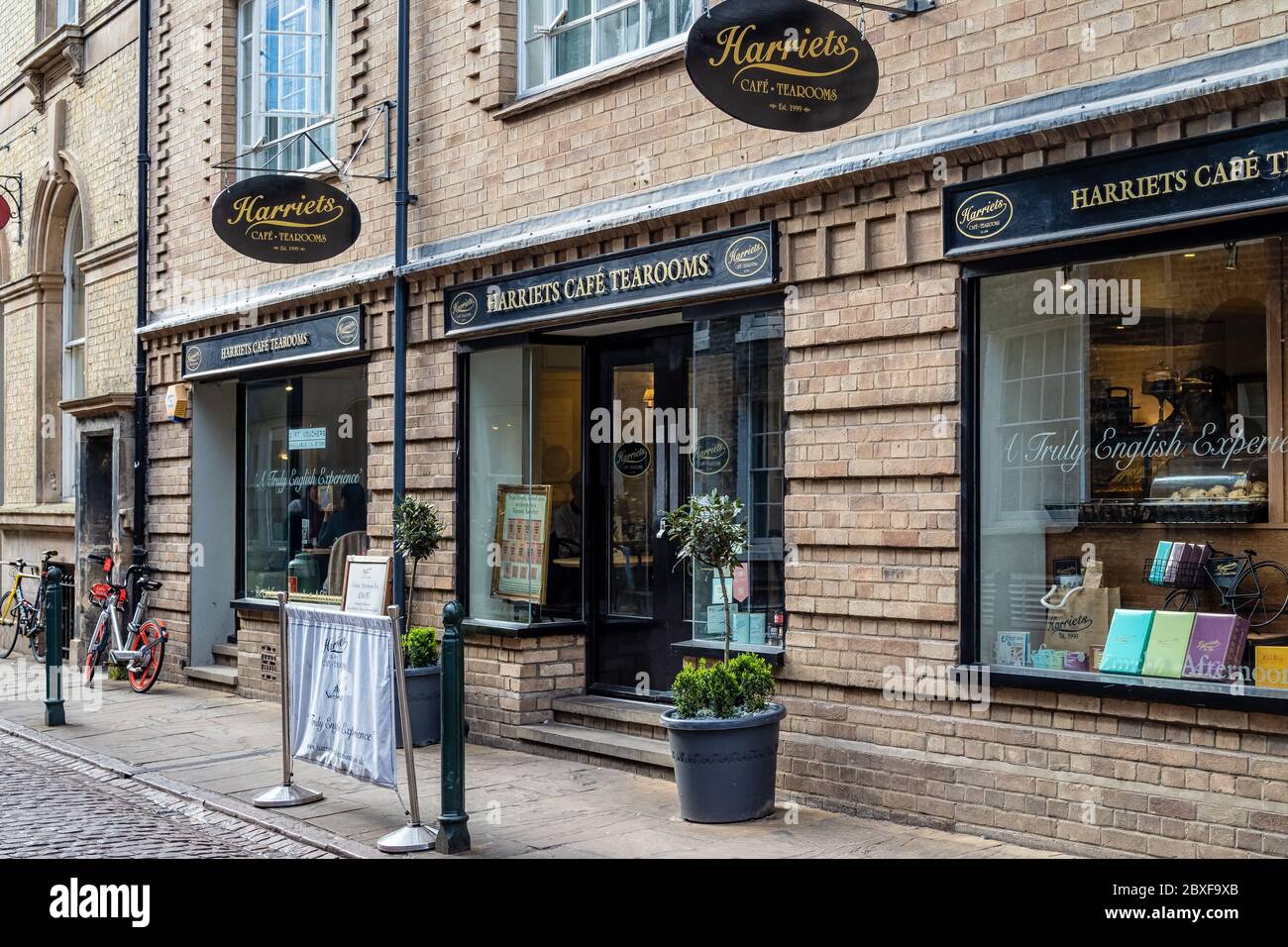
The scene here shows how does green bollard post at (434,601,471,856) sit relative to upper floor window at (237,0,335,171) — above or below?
below

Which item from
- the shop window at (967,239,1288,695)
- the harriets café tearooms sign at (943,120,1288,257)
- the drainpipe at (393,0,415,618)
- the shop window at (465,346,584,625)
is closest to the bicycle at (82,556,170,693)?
the drainpipe at (393,0,415,618)

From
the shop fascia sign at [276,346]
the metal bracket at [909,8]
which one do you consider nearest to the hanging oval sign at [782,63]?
the metal bracket at [909,8]

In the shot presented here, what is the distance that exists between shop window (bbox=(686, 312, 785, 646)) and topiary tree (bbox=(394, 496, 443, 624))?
2.45 m

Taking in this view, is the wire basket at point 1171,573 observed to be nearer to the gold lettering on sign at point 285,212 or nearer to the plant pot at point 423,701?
the plant pot at point 423,701

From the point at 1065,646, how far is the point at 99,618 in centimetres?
1132

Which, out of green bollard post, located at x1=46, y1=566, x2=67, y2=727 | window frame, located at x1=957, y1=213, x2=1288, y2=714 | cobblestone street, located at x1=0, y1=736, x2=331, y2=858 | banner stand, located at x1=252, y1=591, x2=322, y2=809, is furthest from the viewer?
green bollard post, located at x1=46, y1=566, x2=67, y2=727

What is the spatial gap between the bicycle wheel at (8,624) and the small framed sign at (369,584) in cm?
915

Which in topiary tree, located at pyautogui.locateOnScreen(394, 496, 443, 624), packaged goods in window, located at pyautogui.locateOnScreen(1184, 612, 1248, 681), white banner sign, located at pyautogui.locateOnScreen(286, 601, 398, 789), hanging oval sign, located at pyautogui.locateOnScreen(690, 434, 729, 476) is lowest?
white banner sign, located at pyautogui.locateOnScreen(286, 601, 398, 789)

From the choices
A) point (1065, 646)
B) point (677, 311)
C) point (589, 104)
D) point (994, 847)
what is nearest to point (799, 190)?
point (677, 311)

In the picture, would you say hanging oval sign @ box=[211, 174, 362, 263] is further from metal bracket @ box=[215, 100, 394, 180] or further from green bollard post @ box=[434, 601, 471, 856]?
green bollard post @ box=[434, 601, 471, 856]

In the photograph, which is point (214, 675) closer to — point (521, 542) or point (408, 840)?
point (521, 542)

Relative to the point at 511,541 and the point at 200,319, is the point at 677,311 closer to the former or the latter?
the point at 511,541

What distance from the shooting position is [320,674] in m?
7.99

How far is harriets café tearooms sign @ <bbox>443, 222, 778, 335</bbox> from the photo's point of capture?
8.55 metres
